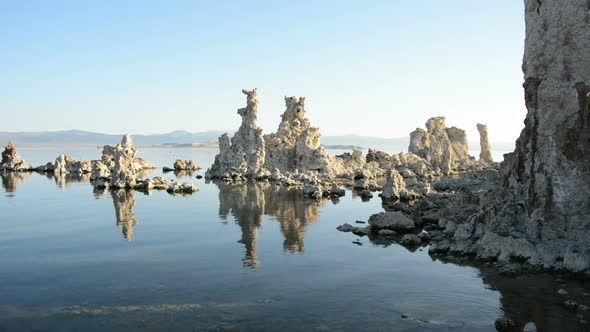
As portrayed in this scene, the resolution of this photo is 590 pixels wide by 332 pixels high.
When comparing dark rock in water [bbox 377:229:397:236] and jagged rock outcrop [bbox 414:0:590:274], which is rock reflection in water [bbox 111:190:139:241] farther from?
jagged rock outcrop [bbox 414:0:590:274]

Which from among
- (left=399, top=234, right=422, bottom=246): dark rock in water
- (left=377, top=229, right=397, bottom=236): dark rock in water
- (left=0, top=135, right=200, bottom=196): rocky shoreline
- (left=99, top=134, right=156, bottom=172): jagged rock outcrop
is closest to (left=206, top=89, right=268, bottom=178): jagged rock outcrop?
(left=0, top=135, right=200, bottom=196): rocky shoreline

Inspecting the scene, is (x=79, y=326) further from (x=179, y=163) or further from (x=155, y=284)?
(x=179, y=163)

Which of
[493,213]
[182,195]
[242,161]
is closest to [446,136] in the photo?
[242,161]

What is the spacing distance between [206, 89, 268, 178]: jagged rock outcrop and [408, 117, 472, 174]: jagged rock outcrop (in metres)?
37.9

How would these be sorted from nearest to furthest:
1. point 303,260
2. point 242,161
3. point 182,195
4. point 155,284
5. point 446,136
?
1. point 155,284
2. point 303,260
3. point 182,195
4. point 242,161
5. point 446,136

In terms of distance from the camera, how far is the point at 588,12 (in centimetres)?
2750

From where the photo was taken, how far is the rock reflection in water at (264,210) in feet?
117

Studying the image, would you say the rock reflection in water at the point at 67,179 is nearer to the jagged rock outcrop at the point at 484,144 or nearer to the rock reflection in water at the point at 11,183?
the rock reflection in water at the point at 11,183

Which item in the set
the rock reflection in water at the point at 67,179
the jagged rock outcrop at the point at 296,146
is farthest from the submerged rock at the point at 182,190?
the jagged rock outcrop at the point at 296,146

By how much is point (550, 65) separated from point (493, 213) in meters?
8.87

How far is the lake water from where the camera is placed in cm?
2039

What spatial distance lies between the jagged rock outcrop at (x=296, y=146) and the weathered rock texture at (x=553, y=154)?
59.1 m

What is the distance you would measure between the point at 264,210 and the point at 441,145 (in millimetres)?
69552

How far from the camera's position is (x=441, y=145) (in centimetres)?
11106
